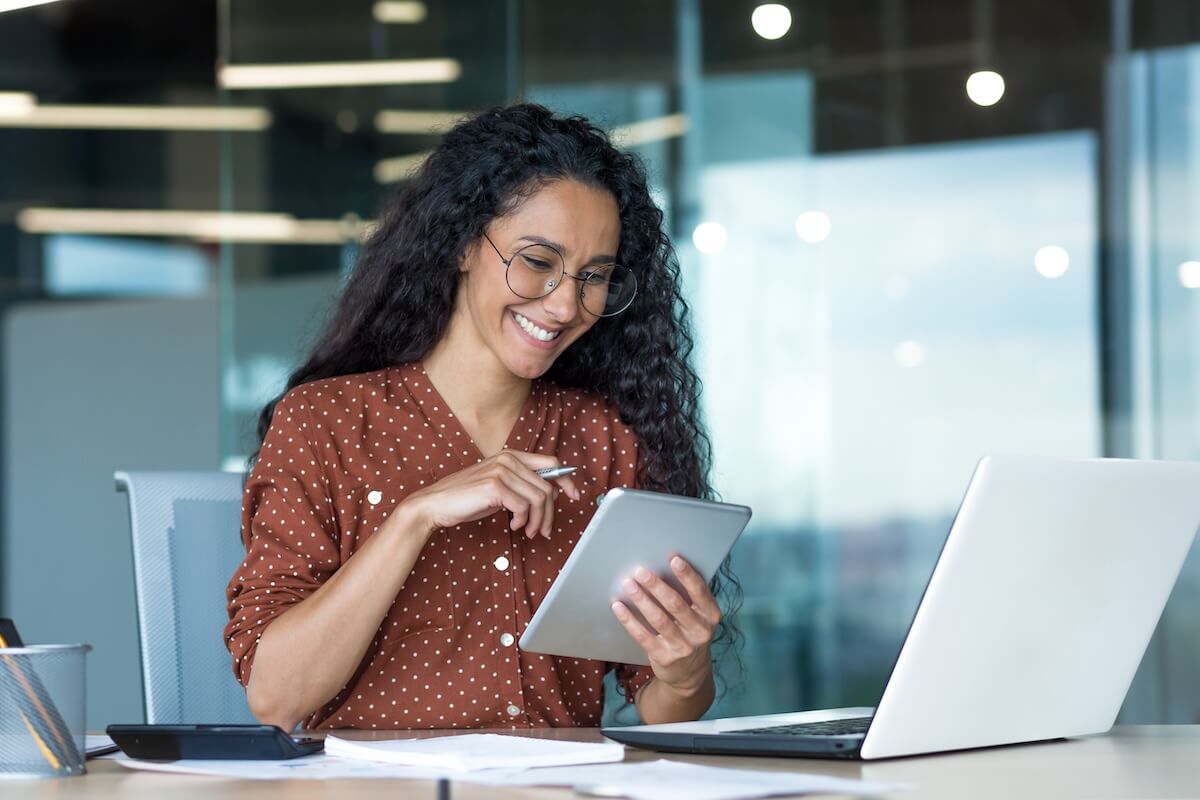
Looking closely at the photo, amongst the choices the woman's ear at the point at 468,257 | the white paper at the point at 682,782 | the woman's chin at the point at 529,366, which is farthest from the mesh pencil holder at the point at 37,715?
the woman's ear at the point at 468,257

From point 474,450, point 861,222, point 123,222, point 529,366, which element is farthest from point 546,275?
point 123,222

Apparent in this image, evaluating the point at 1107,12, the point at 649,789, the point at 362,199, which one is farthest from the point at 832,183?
the point at 649,789

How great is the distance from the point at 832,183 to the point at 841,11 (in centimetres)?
54

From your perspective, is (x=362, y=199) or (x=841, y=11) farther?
(x=841, y=11)

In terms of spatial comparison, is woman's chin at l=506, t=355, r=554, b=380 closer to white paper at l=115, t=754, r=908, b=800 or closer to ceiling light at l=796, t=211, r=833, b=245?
white paper at l=115, t=754, r=908, b=800

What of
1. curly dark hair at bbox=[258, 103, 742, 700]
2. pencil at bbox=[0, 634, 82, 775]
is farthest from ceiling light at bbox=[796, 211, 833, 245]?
pencil at bbox=[0, 634, 82, 775]

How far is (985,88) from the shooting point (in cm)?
410

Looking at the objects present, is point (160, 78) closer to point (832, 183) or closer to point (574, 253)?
point (832, 183)

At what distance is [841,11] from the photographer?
4191 mm

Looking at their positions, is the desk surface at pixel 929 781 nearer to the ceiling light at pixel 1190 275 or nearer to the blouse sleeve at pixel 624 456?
the blouse sleeve at pixel 624 456

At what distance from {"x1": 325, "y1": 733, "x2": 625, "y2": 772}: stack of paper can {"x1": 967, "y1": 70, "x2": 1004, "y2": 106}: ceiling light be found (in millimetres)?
3291

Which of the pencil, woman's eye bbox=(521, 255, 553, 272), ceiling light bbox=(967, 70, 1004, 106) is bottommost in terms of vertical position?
the pencil

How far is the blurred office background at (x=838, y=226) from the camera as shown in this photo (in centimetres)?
384

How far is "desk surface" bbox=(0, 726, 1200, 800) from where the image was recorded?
3.23ft
